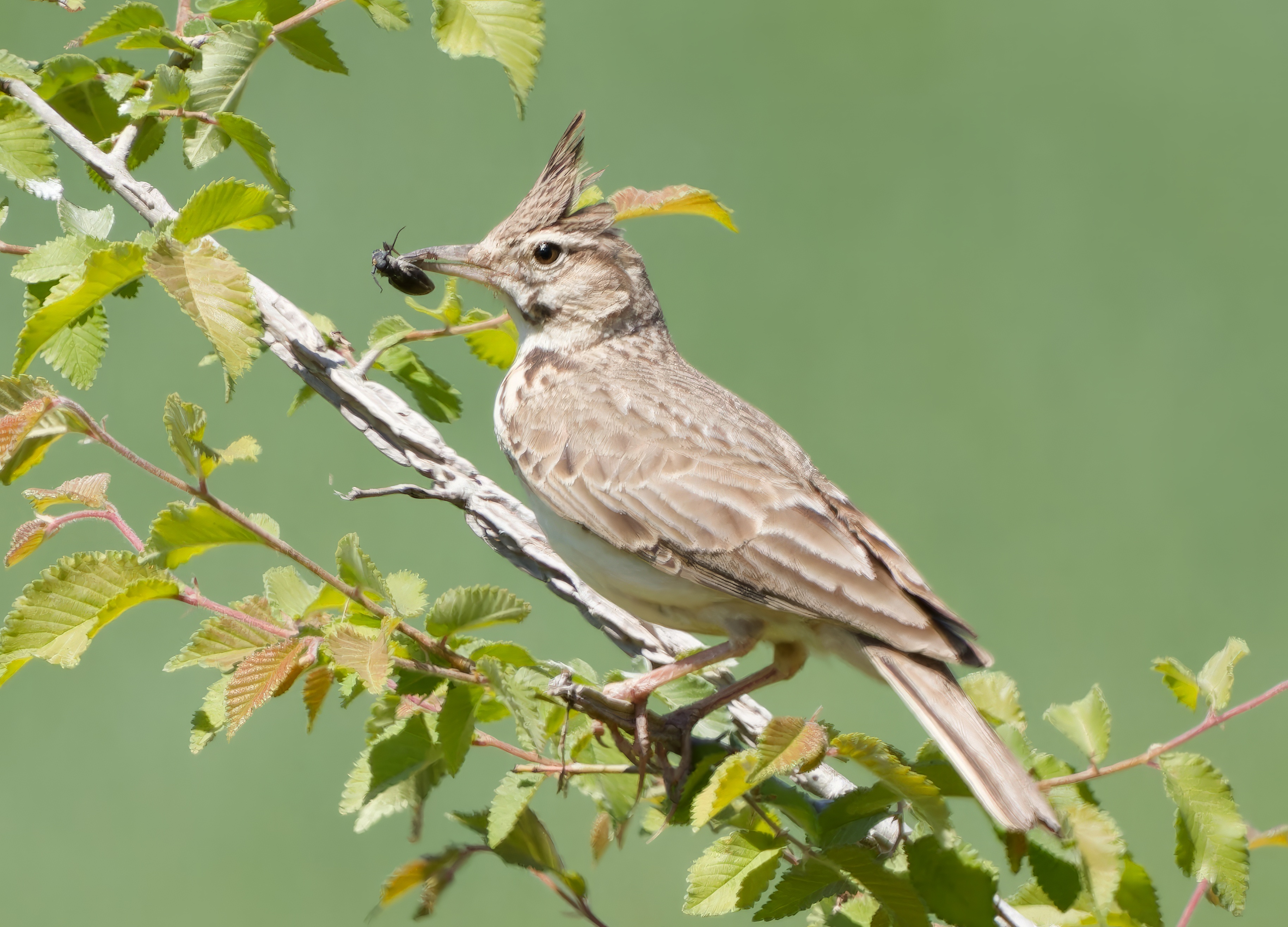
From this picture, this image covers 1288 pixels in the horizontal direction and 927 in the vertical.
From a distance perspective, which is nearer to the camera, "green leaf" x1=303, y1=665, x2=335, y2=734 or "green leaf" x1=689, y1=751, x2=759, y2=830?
"green leaf" x1=689, y1=751, x2=759, y2=830

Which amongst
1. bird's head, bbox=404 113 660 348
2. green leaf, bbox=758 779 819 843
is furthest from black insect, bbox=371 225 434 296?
green leaf, bbox=758 779 819 843

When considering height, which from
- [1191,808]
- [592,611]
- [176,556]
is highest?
[1191,808]

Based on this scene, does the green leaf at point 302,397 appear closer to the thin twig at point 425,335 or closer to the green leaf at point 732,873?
the thin twig at point 425,335

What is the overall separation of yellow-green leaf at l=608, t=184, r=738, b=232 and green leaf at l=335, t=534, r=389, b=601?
2.65ft

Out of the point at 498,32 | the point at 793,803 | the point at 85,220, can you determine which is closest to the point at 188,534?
the point at 85,220

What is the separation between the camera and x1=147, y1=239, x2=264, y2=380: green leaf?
1481mm

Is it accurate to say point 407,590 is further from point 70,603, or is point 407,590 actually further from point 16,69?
point 16,69

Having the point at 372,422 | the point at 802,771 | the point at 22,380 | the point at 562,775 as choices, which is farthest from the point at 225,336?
the point at 802,771

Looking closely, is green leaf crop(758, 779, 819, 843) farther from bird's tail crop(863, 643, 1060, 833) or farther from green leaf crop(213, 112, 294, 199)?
green leaf crop(213, 112, 294, 199)

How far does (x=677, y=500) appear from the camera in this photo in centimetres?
201

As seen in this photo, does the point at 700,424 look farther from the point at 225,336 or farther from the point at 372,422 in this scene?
the point at 225,336

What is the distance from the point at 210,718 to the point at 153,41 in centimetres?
112

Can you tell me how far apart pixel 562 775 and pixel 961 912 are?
0.51 m

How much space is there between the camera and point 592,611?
1996mm
